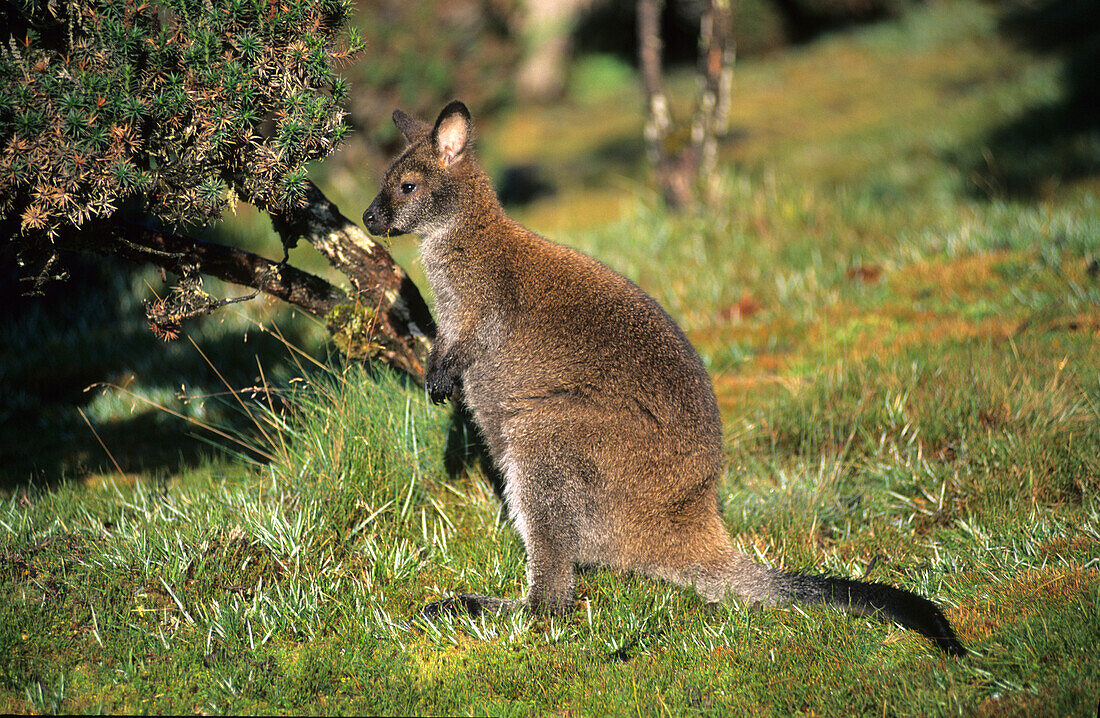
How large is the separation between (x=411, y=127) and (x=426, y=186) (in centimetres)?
48

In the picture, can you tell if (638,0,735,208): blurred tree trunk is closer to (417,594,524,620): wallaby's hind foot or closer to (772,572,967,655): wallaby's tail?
(772,572,967,655): wallaby's tail

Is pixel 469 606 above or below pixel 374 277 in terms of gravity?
below

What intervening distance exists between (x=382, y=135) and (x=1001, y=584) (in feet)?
29.9

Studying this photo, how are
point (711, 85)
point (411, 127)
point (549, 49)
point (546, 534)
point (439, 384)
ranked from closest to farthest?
point (546, 534)
point (439, 384)
point (411, 127)
point (711, 85)
point (549, 49)

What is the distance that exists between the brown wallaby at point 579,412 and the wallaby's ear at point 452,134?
0.04 ft

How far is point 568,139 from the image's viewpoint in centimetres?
1842

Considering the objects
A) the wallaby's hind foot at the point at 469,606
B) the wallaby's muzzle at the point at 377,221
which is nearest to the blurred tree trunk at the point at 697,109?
the wallaby's muzzle at the point at 377,221

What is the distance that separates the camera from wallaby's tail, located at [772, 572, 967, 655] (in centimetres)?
312

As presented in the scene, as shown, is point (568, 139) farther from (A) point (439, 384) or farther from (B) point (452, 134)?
(A) point (439, 384)

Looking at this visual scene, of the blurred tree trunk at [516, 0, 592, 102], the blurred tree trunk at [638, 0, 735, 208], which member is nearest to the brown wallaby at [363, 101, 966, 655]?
the blurred tree trunk at [638, 0, 735, 208]

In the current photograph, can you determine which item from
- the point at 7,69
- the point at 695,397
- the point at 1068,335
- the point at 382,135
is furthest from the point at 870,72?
the point at 7,69

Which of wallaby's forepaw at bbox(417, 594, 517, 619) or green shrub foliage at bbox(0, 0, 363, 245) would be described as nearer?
green shrub foliage at bbox(0, 0, 363, 245)

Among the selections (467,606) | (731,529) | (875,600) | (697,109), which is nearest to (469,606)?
(467,606)

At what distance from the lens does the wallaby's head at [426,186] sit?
425 centimetres
